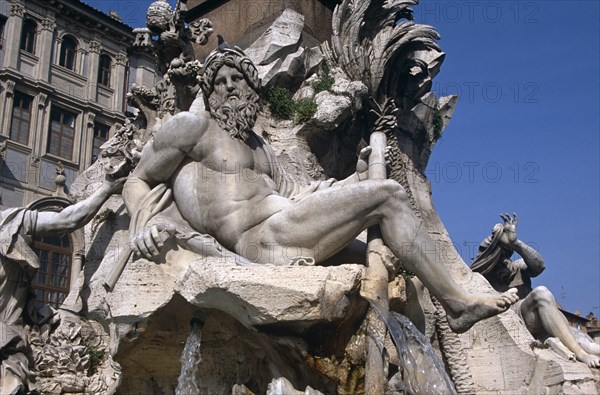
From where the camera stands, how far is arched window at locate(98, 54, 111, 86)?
3488 cm

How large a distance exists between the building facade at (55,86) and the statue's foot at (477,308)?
26289 millimetres

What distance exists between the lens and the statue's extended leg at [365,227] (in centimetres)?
501

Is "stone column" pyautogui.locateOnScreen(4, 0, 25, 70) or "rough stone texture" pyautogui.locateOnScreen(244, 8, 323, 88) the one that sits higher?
"stone column" pyautogui.locateOnScreen(4, 0, 25, 70)

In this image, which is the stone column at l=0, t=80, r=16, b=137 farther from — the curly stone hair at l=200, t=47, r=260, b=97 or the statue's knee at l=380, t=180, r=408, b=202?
the statue's knee at l=380, t=180, r=408, b=202

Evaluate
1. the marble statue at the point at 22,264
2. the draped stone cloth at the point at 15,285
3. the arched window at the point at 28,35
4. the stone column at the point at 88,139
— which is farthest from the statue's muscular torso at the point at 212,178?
the arched window at the point at 28,35

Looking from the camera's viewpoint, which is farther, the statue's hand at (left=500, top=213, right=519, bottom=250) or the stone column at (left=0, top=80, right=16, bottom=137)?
the stone column at (left=0, top=80, right=16, bottom=137)

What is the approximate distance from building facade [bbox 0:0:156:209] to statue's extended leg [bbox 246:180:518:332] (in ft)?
84.3

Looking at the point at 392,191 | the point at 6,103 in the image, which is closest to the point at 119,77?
the point at 6,103

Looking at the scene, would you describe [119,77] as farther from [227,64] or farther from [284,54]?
[227,64]

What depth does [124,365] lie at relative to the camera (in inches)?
216

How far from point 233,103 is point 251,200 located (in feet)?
2.64

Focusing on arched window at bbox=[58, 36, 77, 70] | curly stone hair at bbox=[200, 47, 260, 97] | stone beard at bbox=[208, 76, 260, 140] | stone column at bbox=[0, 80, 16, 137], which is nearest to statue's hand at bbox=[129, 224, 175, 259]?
stone beard at bbox=[208, 76, 260, 140]

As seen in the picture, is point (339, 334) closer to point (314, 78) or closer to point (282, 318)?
point (282, 318)

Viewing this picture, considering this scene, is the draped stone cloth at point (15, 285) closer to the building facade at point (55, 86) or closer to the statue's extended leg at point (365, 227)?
the statue's extended leg at point (365, 227)
